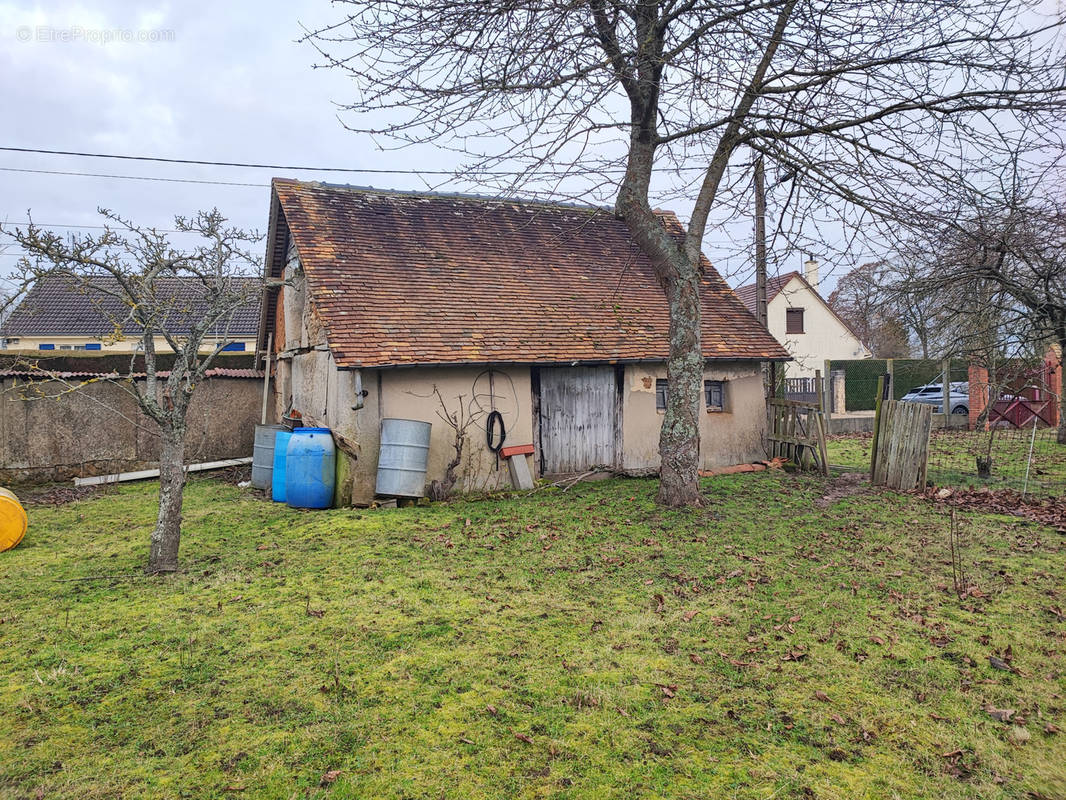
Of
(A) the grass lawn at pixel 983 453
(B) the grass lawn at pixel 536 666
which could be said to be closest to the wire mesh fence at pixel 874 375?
(A) the grass lawn at pixel 983 453

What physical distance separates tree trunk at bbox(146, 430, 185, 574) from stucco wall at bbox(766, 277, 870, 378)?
102 feet

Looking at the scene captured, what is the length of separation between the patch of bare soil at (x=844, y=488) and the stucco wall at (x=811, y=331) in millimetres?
22084

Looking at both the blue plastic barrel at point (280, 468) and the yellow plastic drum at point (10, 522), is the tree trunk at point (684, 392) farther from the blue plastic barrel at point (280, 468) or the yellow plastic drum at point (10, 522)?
the yellow plastic drum at point (10, 522)

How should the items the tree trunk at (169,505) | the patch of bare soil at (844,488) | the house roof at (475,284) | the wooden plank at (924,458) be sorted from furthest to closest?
the house roof at (475,284)
the wooden plank at (924,458)
the patch of bare soil at (844,488)
the tree trunk at (169,505)

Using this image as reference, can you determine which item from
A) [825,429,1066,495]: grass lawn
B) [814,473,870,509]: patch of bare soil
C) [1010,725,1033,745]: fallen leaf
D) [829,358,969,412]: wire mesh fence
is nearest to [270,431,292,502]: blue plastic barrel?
[814,473,870,509]: patch of bare soil

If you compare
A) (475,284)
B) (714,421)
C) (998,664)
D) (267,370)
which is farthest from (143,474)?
(998,664)

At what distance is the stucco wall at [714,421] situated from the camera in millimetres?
12625

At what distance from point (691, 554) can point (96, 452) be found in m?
11.4

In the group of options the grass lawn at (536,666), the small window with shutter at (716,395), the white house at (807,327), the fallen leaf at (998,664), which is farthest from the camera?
the white house at (807,327)

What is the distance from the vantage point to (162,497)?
21.1 feet

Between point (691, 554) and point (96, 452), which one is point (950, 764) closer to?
point (691, 554)

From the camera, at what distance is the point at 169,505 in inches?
253

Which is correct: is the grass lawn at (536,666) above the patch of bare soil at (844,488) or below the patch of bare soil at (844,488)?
below

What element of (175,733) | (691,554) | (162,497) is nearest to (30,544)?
(162,497)
